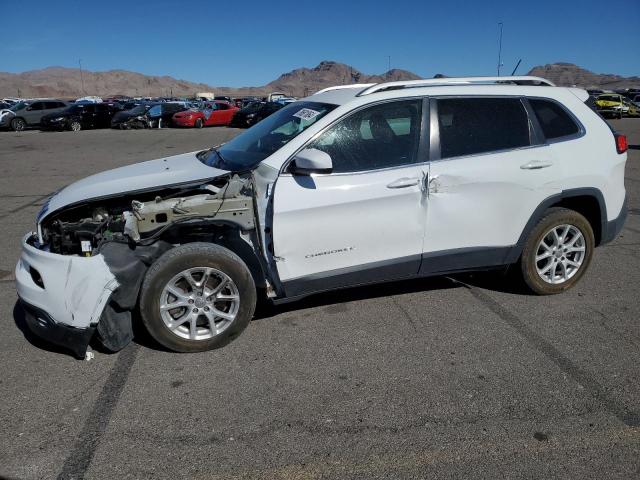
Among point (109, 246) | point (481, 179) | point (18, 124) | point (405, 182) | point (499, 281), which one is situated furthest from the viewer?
point (18, 124)

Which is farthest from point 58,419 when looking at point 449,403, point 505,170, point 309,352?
point 505,170

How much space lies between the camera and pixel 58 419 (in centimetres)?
305

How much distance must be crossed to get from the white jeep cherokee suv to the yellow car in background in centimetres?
3791

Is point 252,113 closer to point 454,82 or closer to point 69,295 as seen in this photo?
point 454,82

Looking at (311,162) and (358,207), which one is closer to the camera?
(311,162)

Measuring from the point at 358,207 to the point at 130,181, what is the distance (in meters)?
1.74

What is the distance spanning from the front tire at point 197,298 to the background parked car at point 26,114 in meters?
28.4

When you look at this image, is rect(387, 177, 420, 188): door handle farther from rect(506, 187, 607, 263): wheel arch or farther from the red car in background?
the red car in background

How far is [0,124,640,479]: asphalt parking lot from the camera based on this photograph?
2691 mm

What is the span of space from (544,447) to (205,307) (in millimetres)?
2273

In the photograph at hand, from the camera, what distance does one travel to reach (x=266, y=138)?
4.45 meters

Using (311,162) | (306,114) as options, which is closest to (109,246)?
(311,162)

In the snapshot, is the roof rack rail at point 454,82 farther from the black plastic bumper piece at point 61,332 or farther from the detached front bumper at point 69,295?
the black plastic bumper piece at point 61,332

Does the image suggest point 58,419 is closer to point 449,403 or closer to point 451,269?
point 449,403
